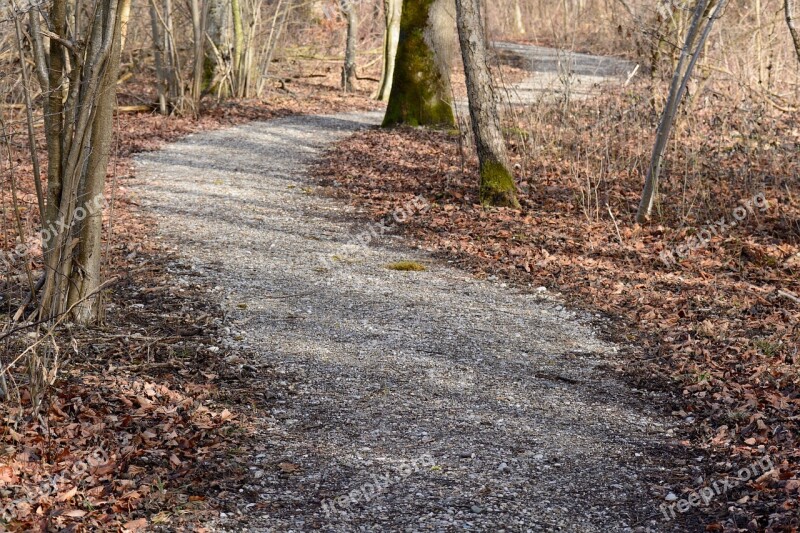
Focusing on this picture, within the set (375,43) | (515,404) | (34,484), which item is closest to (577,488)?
(515,404)

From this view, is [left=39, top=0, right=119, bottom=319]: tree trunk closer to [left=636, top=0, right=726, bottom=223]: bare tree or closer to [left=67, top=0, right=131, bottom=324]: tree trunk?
[left=67, top=0, right=131, bottom=324]: tree trunk

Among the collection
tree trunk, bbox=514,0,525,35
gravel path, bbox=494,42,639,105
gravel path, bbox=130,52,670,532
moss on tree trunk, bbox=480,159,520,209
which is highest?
tree trunk, bbox=514,0,525,35

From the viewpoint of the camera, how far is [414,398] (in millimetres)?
5141

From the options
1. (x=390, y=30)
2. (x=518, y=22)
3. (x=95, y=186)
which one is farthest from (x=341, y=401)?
(x=518, y=22)

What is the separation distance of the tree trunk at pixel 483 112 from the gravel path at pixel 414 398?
157 cm

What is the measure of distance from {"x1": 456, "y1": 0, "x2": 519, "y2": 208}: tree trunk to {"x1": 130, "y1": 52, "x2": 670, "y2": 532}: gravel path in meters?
1.57

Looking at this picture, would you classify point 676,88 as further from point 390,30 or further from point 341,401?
point 390,30

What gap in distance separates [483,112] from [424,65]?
5.07m

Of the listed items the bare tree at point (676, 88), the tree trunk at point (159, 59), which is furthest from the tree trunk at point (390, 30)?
the bare tree at point (676, 88)

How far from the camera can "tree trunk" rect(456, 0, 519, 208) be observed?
9.07m

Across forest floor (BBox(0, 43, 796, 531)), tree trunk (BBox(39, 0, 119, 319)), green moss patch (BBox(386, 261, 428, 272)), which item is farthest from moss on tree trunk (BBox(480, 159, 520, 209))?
tree trunk (BBox(39, 0, 119, 319))

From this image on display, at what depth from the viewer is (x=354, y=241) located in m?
A: 8.86

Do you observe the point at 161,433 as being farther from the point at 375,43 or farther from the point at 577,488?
the point at 375,43

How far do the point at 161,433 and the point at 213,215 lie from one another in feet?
17.5
